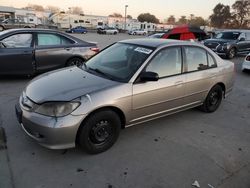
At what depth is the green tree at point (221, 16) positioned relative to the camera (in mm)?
79562

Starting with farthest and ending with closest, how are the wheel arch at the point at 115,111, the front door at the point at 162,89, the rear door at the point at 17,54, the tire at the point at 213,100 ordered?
1. the rear door at the point at 17,54
2. the tire at the point at 213,100
3. the front door at the point at 162,89
4. the wheel arch at the point at 115,111

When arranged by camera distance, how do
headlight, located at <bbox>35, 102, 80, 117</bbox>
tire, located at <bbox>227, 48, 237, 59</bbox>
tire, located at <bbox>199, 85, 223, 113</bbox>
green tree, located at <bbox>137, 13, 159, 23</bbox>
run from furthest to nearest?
green tree, located at <bbox>137, 13, 159, 23</bbox>, tire, located at <bbox>227, 48, 237, 59</bbox>, tire, located at <bbox>199, 85, 223, 113</bbox>, headlight, located at <bbox>35, 102, 80, 117</bbox>

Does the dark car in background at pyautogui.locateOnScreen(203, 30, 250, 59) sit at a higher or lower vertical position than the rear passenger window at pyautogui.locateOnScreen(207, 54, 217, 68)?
higher

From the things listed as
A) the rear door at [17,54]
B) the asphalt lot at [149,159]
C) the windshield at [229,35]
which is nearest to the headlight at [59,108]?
the asphalt lot at [149,159]

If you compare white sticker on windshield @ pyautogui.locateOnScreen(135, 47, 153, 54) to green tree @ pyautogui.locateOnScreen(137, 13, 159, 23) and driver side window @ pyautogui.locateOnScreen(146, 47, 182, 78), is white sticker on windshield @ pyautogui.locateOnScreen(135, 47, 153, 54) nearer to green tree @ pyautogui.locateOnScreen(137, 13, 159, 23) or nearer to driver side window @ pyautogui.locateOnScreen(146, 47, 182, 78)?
driver side window @ pyautogui.locateOnScreen(146, 47, 182, 78)

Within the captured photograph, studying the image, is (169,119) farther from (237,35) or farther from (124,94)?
(237,35)

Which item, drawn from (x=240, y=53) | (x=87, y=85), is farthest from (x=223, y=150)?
(x=240, y=53)

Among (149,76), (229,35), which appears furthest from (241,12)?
(149,76)

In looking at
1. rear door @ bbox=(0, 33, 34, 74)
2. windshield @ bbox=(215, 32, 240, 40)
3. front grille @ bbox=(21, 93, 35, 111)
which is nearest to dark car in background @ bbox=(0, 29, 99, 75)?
rear door @ bbox=(0, 33, 34, 74)

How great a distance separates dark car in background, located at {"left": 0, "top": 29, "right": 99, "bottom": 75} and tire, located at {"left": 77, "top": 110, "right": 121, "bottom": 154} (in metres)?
4.22

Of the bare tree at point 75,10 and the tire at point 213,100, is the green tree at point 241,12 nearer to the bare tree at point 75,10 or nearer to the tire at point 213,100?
the bare tree at point 75,10

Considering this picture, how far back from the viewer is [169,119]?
15.6ft

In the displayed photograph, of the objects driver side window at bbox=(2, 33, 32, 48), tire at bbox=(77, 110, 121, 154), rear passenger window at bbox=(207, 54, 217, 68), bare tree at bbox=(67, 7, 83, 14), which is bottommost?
tire at bbox=(77, 110, 121, 154)

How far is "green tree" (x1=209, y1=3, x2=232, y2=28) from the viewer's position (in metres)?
79.6
